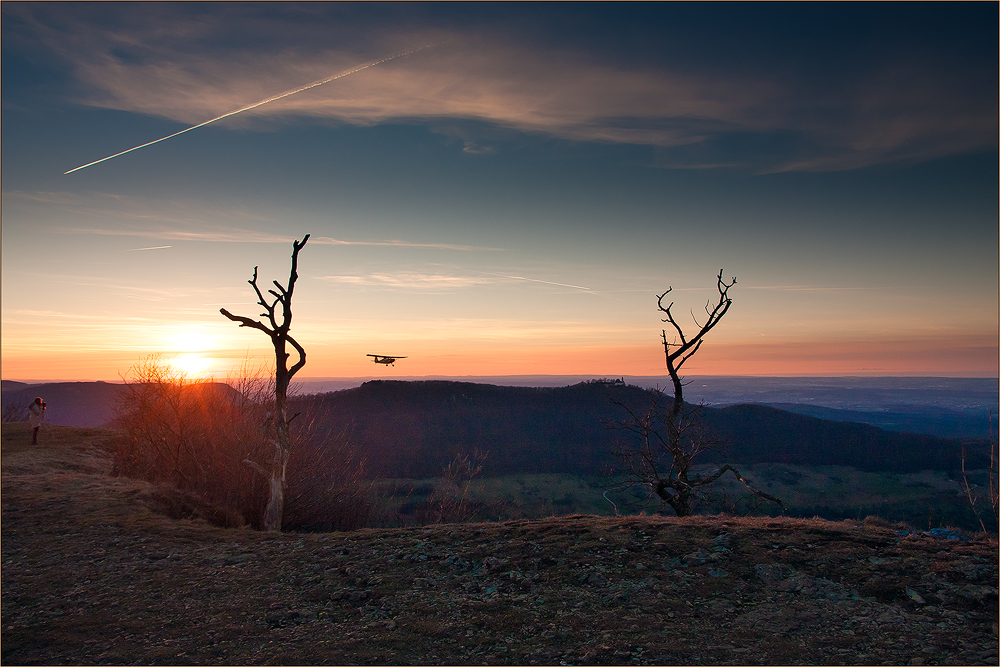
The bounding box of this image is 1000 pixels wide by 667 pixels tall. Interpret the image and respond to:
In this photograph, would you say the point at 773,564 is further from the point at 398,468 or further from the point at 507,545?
the point at 398,468

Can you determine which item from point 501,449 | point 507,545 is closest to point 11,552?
point 507,545

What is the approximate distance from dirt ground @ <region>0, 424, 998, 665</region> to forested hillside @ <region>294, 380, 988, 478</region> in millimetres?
63279

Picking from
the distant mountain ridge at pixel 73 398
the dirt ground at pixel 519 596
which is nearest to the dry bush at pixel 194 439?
the dirt ground at pixel 519 596

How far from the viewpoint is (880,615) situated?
21.7ft

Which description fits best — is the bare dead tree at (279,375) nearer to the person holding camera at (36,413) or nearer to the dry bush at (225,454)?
the dry bush at (225,454)

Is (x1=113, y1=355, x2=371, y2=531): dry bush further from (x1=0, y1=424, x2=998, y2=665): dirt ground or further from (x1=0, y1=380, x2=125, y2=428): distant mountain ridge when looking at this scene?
(x1=0, y1=380, x2=125, y2=428): distant mountain ridge

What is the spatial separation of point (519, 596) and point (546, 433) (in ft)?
277

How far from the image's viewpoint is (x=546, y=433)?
91.1 m

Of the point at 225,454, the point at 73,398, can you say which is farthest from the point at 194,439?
the point at 73,398

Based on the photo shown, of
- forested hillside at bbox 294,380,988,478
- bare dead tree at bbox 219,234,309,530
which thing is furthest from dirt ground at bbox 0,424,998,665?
forested hillside at bbox 294,380,988,478

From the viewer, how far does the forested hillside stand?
79.6 m

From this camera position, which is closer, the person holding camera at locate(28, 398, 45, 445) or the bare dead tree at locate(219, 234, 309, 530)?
the bare dead tree at locate(219, 234, 309, 530)

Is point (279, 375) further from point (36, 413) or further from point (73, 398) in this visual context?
point (73, 398)

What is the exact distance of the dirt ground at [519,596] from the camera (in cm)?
635
